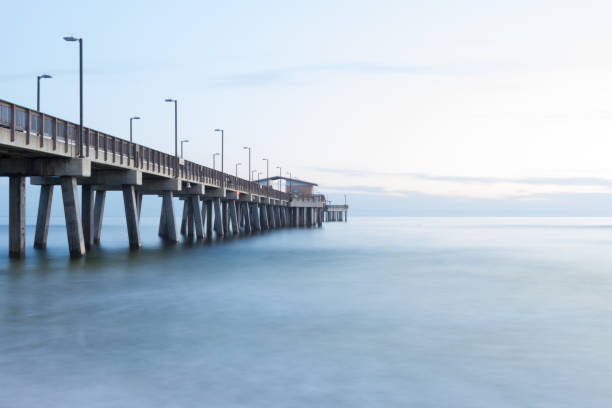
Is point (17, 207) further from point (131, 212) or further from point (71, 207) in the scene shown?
point (131, 212)

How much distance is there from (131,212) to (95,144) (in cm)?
928

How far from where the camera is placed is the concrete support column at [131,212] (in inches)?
1467

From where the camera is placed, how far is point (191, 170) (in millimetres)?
47344

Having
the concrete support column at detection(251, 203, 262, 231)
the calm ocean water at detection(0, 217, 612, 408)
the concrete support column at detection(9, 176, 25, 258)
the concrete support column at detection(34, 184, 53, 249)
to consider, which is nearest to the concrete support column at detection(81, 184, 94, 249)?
the concrete support column at detection(34, 184, 53, 249)

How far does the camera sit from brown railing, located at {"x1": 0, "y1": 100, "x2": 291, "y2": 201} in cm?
2230

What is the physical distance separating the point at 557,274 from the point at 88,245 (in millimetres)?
27567

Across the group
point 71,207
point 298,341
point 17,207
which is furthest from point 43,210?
point 298,341

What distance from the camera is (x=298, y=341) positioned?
461 inches

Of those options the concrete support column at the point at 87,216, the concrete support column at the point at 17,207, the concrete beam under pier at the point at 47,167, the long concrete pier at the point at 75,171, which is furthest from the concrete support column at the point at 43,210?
the concrete beam under pier at the point at 47,167

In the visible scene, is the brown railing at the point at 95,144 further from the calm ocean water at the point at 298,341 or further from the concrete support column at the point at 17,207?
the calm ocean water at the point at 298,341

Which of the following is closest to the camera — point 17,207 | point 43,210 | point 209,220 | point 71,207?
point 71,207

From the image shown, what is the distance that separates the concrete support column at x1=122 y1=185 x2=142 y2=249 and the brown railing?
2.01 meters

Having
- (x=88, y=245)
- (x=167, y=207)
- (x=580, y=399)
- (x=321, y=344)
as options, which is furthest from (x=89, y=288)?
(x=167, y=207)

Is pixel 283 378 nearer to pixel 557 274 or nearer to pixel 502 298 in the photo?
pixel 502 298
